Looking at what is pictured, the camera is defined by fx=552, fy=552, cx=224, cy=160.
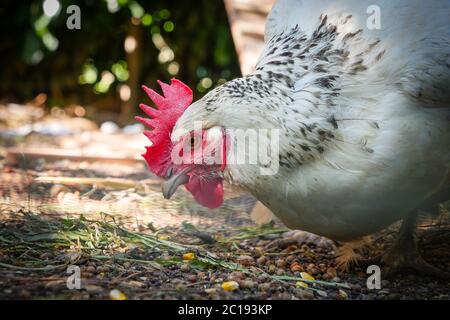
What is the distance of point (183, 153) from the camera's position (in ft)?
7.84

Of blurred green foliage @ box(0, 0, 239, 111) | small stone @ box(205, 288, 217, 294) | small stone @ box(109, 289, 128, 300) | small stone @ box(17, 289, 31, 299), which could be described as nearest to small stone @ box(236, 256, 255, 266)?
small stone @ box(205, 288, 217, 294)

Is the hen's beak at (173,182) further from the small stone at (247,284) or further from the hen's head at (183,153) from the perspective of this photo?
the small stone at (247,284)

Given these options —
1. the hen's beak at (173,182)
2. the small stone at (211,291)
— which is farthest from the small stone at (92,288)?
the hen's beak at (173,182)

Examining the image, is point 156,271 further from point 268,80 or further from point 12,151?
point 12,151

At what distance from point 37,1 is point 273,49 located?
18.2ft

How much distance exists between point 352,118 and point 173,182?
806 millimetres

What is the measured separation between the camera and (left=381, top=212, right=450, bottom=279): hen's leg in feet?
8.46

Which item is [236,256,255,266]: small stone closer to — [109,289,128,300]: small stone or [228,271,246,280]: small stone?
[228,271,246,280]: small stone

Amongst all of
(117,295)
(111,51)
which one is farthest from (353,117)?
(111,51)

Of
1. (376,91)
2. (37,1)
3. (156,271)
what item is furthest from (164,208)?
(37,1)

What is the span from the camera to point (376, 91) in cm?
218

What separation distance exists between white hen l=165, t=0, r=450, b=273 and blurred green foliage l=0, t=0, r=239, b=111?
534cm

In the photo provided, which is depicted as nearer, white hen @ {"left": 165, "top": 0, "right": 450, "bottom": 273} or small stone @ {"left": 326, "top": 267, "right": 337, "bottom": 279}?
white hen @ {"left": 165, "top": 0, "right": 450, "bottom": 273}

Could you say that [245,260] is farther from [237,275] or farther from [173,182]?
[173,182]
